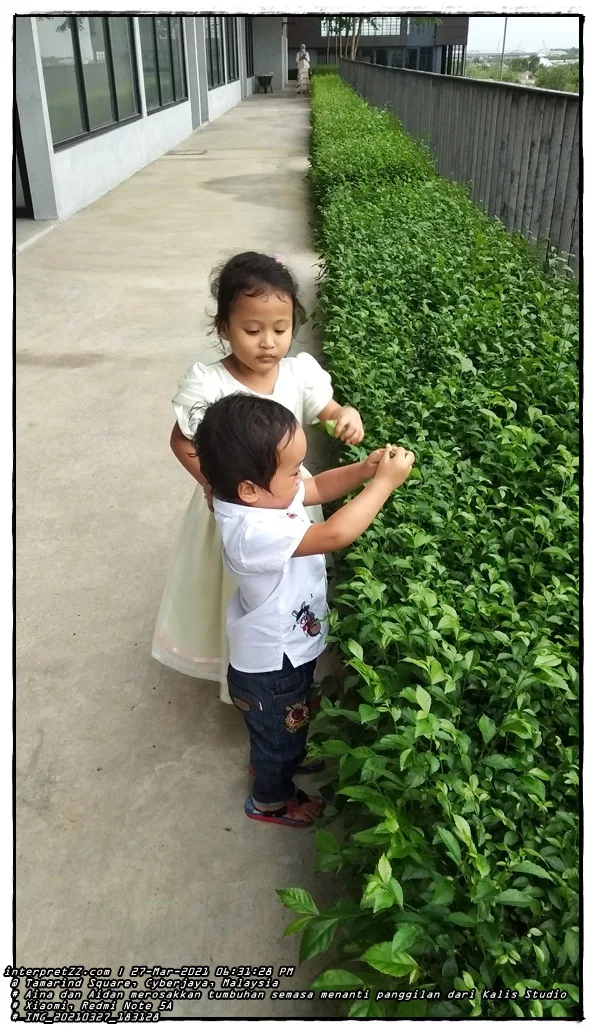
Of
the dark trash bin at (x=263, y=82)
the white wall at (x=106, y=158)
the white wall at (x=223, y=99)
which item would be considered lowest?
the white wall at (x=106, y=158)

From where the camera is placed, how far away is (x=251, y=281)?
1711 millimetres

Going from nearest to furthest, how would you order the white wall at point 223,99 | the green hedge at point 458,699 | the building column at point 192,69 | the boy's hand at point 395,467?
1. the green hedge at point 458,699
2. the boy's hand at point 395,467
3. the building column at point 192,69
4. the white wall at point 223,99

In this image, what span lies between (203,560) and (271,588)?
0.48 m

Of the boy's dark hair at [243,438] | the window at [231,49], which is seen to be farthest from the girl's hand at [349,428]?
the window at [231,49]

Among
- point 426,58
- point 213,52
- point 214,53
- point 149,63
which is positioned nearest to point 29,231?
point 149,63

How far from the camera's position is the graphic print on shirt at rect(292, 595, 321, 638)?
178 cm

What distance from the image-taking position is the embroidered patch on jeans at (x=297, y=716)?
1875mm

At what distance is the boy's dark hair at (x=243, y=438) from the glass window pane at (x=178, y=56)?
1480cm

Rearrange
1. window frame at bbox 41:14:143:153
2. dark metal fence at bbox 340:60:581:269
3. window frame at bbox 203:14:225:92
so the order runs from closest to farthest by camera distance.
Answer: dark metal fence at bbox 340:60:581:269 < window frame at bbox 41:14:143:153 < window frame at bbox 203:14:225:92

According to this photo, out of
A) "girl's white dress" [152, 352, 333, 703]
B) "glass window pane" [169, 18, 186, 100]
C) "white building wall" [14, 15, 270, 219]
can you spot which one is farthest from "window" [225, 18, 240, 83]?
"girl's white dress" [152, 352, 333, 703]

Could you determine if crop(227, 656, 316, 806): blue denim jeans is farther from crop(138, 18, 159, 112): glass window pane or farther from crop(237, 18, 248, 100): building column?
crop(237, 18, 248, 100): building column

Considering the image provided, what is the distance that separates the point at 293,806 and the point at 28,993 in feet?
2.31

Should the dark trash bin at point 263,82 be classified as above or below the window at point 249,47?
below

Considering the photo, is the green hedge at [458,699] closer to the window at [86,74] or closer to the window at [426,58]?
the window at [86,74]
